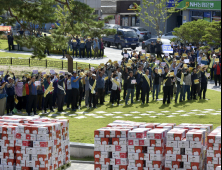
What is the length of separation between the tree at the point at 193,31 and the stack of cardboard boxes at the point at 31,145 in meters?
28.3

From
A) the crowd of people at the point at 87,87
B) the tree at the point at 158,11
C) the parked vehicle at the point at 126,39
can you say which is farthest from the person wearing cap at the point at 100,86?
the parked vehicle at the point at 126,39

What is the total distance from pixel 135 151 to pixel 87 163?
2416 mm

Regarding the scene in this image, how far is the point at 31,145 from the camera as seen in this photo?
38.2ft

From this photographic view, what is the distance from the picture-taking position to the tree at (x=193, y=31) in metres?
38.0

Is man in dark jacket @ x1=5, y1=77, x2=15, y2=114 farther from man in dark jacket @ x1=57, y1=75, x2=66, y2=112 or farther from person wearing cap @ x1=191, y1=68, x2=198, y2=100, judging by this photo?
person wearing cap @ x1=191, y1=68, x2=198, y2=100

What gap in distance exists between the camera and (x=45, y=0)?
25234mm

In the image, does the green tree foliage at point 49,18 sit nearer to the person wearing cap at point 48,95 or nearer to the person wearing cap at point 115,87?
the person wearing cap at point 115,87

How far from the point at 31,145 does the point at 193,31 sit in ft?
95.8

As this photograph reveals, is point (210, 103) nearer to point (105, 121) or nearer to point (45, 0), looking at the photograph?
point (105, 121)

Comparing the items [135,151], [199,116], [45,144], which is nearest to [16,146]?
[45,144]

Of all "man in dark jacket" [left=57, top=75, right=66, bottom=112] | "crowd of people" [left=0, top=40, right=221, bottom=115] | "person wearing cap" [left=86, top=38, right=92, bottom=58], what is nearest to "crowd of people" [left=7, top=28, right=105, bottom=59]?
"person wearing cap" [left=86, top=38, right=92, bottom=58]

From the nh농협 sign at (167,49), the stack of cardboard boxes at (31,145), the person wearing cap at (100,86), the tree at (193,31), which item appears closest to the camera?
the stack of cardboard boxes at (31,145)

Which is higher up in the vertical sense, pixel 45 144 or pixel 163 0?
pixel 163 0

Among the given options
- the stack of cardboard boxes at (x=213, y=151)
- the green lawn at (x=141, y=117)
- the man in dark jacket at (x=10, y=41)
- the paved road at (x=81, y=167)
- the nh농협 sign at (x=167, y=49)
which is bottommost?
the paved road at (x=81, y=167)
